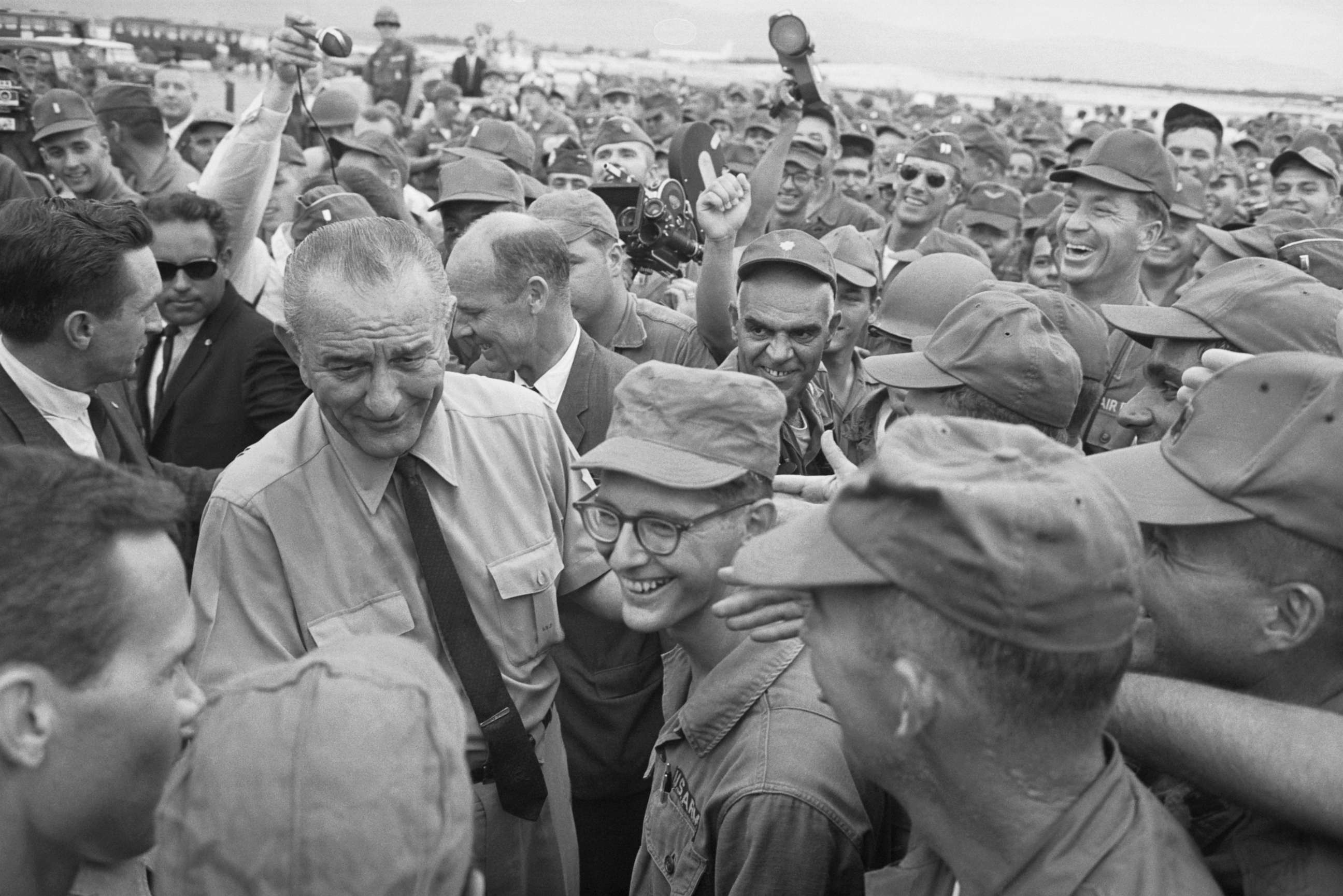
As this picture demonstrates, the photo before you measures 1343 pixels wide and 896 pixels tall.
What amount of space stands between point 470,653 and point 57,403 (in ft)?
5.62

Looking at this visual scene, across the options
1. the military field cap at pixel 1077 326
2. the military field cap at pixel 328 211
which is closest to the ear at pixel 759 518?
the military field cap at pixel 1077 326

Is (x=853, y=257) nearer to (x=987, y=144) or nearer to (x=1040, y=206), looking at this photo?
(x=1040, y=206)

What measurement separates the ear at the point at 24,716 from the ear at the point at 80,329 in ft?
7.79

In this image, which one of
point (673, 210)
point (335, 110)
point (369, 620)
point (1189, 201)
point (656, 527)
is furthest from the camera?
point (335, 110)

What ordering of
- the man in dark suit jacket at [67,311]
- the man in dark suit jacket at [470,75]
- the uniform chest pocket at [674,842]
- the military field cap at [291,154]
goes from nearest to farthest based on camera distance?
1. the uniform chest pocket at [674,842]
2. the man in dark suit jacket at [67,311]
3. the military field cap at [291,154]
4. the man in dark suit jacket at [470,75]

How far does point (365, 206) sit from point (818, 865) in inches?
169

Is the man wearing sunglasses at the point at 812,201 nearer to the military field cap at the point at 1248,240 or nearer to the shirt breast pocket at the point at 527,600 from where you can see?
the military field cap at the point at 1248,240

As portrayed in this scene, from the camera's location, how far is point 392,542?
9.29 feet

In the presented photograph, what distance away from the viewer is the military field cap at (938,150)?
823 centimetres

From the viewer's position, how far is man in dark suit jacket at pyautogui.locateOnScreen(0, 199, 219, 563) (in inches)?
137

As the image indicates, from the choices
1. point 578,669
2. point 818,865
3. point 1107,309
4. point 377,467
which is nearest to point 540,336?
point 578,669

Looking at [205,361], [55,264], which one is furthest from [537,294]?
[55,264]

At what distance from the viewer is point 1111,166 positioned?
5.85 m

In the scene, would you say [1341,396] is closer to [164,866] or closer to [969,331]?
[969,331]
